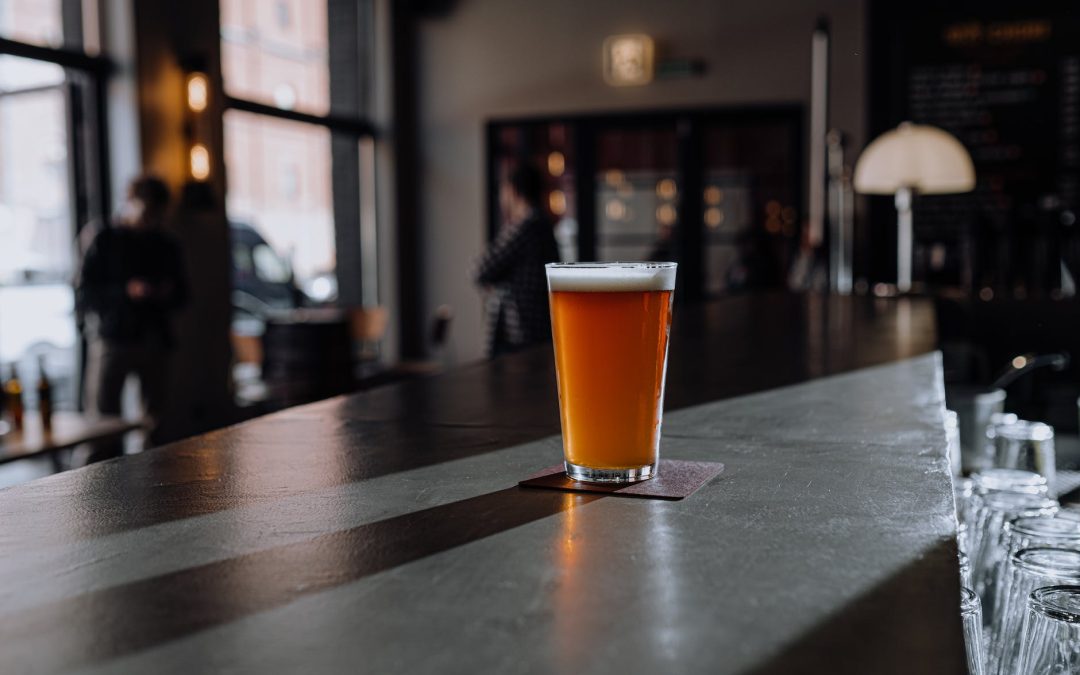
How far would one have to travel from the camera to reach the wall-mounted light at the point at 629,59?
7363 millimetres

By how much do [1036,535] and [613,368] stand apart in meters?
0.37

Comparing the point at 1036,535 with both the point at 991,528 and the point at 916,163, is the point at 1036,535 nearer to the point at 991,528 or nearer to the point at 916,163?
the point at 991,528

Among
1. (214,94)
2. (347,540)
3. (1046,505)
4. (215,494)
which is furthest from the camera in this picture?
(214,94)

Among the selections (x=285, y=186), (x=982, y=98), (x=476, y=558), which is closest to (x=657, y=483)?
(x=476, y=558)

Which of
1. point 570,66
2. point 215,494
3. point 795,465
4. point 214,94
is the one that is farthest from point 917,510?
point 570,66

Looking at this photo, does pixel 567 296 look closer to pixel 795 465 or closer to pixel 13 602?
pixel 795 465

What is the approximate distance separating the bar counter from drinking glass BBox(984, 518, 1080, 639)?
10 centimetres

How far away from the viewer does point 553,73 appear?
25.2 feet

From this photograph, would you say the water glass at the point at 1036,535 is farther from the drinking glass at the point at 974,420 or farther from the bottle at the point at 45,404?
the bottle at the point at 45,404

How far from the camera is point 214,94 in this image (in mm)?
5863

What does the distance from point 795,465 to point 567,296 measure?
0.19 meters

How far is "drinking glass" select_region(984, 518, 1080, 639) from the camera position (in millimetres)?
756

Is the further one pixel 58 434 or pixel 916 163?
pixel 916 163

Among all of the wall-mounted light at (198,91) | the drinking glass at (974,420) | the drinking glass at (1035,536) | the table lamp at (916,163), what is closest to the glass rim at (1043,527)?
the drinking glass at (1035,536)
